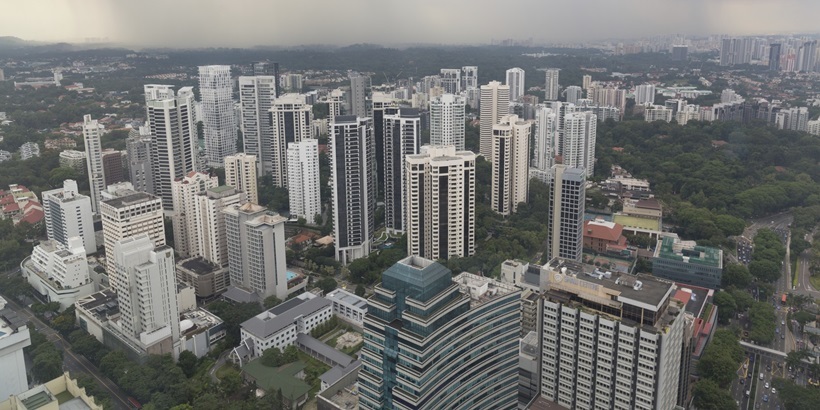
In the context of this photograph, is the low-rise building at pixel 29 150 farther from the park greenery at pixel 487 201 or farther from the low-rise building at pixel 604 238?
the low-rise building at pixel 604 238

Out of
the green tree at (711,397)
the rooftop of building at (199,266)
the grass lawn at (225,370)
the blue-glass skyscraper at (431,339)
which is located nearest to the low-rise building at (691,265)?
the green tree at (711,397)

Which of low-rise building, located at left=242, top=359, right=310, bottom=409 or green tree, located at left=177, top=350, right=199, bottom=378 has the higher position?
green tree, located at left=177, top=350, right=199, bottom=378

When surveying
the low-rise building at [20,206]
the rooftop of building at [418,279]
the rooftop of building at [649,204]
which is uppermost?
the rooftop of building at [418,279]

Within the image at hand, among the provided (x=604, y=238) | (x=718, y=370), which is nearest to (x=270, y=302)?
(x=718, y=370)

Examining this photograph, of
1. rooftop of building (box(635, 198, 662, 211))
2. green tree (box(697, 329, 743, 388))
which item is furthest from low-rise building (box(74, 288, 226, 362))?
rooftop of building (box(635, 198, 662, 211))

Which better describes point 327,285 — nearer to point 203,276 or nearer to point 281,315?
point 281,315

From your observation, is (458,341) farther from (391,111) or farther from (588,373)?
(391,111)

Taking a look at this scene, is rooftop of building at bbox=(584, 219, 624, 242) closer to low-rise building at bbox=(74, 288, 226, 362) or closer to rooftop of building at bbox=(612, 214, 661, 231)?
rooftop of building at bbox=(612, 214, 661, 231)
